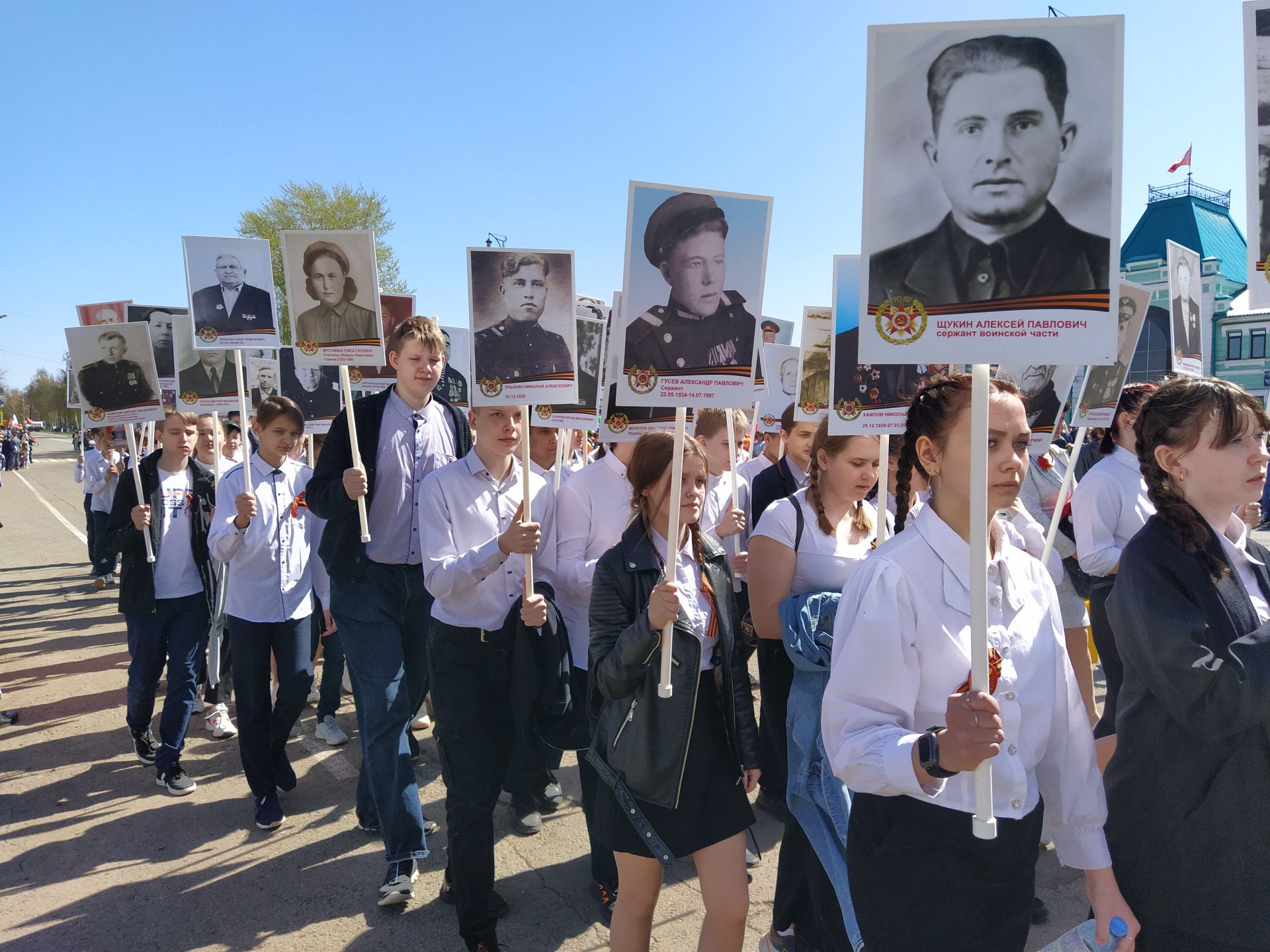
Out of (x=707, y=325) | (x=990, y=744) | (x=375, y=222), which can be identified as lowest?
(x=990, y=744)

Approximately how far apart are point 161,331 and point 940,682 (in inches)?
284

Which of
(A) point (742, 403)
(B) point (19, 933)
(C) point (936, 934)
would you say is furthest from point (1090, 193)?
(B) point (19, 933)

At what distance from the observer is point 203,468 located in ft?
19.5

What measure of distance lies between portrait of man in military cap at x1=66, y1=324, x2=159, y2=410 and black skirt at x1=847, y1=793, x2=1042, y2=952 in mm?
5863

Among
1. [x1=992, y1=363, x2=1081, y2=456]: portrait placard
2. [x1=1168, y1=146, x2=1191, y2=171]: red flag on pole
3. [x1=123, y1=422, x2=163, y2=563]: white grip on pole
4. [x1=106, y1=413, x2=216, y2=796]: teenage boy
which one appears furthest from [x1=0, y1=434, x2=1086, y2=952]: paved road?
[x1=1168, y1=146, x2=1191, y2=171]: red flag on pole

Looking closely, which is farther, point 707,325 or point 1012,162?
point 707,325

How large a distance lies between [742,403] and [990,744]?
1624 mm

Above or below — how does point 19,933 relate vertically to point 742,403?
below

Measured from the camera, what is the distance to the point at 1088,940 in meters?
1.97

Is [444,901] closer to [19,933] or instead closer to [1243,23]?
[19,933]

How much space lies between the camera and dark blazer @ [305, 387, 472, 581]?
403 cm

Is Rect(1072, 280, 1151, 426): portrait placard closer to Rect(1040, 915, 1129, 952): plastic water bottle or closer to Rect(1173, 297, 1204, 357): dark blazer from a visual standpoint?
Rect(1173, 297, 1204, 357): dark blazer

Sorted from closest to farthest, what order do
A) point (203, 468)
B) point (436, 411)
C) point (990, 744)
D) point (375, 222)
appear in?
point (990, 744) < point (436, 411) < point (203, 468) < point (375, 222)

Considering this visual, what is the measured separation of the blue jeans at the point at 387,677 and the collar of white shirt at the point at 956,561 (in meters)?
2.50
